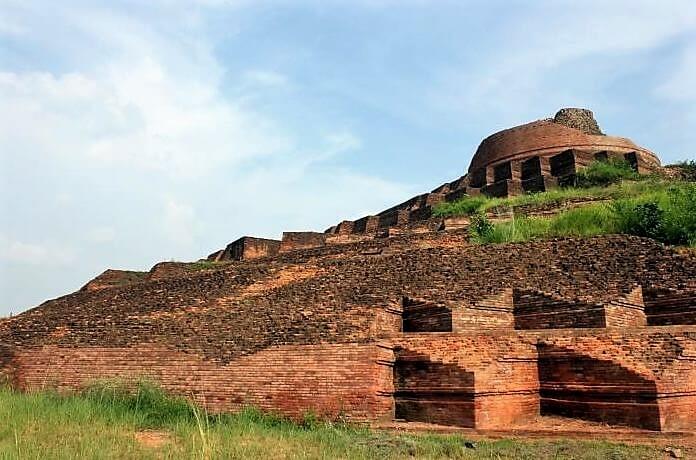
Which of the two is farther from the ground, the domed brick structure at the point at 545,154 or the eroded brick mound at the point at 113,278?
the domed brick structure at the point at 545,154

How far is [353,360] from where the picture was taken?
8.80 meters

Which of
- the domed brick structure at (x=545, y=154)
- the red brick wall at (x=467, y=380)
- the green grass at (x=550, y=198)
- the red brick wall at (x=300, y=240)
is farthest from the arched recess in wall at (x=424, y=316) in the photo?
the domed brick structure at (x=545, y=154)

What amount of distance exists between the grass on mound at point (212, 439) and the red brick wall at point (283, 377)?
29 cm

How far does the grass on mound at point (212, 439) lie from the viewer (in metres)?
6.04

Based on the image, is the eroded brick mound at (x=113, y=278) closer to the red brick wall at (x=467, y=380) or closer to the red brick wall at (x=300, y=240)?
the red brick wall at (x=300, y=240)

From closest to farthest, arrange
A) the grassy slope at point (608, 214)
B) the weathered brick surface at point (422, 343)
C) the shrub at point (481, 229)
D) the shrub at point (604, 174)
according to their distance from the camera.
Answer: the weathered brick surface at point (422, 343), the grassy slope at point (608, 214), the shrub at point (481, 229), the shrub at point (604, 174)

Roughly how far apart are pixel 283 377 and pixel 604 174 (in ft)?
50.2

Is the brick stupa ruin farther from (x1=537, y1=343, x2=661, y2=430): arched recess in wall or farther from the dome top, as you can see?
the dome top

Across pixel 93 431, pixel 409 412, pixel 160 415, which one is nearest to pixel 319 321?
pixel 409 412

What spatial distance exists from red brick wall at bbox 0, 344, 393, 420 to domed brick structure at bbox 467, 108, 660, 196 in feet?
49.1

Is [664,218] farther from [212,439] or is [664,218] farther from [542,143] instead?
[542,143]

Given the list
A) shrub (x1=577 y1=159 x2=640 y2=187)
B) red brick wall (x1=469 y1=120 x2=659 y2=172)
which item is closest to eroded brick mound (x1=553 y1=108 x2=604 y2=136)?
red brick wall (x1=469 y1=120 x2=659 y2=172)

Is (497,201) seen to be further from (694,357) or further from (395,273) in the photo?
(694,357)

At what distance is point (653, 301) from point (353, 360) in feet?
15.2
